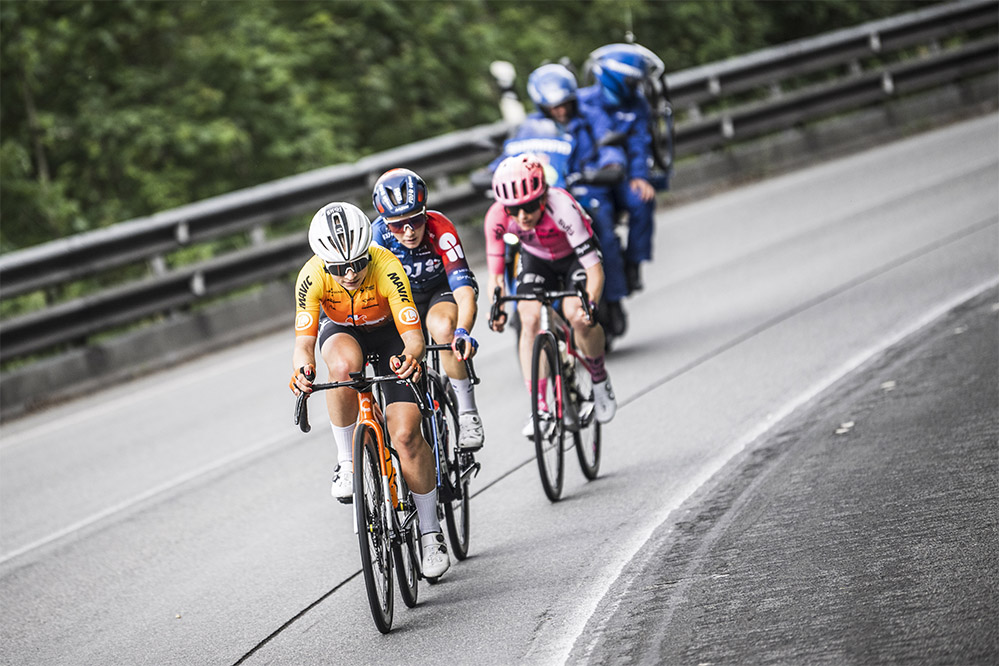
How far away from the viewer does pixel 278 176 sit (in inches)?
736

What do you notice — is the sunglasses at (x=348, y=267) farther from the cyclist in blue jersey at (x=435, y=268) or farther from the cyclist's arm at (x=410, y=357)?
the cyclist in blue jersey at (x=435, y=268)

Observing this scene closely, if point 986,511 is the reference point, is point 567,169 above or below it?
above

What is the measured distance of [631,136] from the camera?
474 inches

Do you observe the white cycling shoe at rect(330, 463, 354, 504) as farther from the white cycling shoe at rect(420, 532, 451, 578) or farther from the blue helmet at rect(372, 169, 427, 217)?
the blue helmet at rect(372, 169, 427, 217)

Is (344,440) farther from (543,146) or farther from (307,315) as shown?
(543,146)

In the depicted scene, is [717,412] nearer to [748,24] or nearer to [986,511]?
[986,511]

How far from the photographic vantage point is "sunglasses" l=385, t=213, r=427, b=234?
708 cm

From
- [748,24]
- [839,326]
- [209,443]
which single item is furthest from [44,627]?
[748,24]

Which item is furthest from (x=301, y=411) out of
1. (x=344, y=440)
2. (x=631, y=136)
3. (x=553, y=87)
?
(x=631, y=136)

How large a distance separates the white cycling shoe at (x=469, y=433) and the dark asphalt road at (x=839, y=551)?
1074 mm

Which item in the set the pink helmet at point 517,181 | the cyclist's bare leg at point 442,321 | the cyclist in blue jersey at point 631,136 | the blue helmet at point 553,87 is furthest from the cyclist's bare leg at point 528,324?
the cyclist in blue jersey at point 631,136

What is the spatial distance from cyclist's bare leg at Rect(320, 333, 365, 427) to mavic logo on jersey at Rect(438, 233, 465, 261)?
109cm

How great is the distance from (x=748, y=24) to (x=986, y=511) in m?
20.6

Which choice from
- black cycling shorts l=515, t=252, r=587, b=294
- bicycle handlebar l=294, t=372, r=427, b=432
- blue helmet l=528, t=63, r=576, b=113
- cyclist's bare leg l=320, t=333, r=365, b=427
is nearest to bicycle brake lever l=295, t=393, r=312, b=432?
bicycle handlebar l=294, t=372, r=427, b=432
